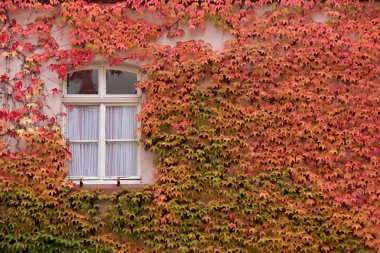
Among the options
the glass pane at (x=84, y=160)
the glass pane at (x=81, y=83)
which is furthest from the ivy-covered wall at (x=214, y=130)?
the glass pane at (x=84, y=160)

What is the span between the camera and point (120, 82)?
31.4 ft

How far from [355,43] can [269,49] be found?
1.32m

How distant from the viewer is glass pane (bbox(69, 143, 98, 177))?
9.34 metres

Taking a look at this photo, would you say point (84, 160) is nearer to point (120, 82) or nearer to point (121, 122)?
point (121, 122)

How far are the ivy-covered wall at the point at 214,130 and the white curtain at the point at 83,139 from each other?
0.27 meters

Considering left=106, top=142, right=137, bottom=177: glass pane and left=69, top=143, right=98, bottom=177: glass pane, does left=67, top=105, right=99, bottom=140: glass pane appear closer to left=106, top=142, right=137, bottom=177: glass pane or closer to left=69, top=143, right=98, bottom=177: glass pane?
left=69, top=143, right=98, bottom=177: glass pane

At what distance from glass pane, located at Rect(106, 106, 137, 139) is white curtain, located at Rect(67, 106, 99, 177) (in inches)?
7.3

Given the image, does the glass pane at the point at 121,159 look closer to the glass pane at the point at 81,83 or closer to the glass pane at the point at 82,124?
the glass pane at the point at 82,124

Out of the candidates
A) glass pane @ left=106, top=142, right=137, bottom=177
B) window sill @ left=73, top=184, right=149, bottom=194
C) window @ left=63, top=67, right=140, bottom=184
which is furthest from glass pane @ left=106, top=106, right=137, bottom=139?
window sill @ left=73, top=184, right=149, bottom=194

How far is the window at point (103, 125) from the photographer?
30.7 feet

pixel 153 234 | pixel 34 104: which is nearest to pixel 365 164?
pixel 153 234

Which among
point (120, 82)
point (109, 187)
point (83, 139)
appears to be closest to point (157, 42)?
point (120, 82)

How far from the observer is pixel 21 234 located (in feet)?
28.9

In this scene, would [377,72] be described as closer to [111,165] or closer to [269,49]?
[269,49]
